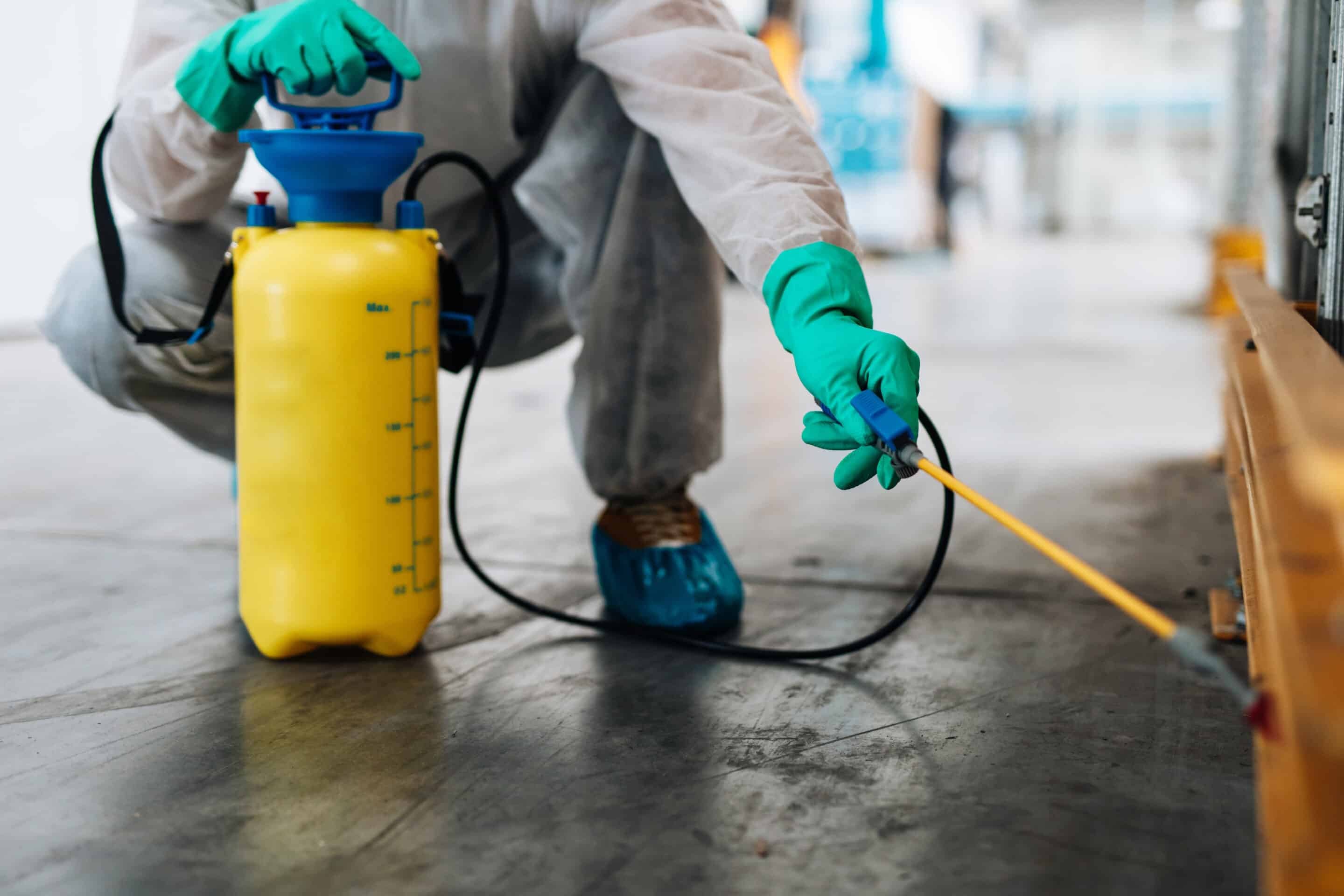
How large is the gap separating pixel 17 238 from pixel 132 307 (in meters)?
3.85

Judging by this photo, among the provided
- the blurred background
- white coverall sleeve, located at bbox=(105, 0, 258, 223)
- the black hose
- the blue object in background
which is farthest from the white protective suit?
the blue object in background

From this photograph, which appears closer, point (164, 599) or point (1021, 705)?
point (1021, 705)

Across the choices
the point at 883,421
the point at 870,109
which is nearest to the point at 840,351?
the point at 883,421

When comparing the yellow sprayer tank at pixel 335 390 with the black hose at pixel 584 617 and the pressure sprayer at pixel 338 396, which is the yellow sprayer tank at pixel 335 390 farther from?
the black hose at pixel 584 617

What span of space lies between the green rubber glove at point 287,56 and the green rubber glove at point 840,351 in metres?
0.41

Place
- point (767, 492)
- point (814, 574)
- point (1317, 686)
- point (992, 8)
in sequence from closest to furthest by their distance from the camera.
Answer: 1. point (1317, 686)
2. point (814, 574)
3. point (767, 492)
4. point (992, 8)

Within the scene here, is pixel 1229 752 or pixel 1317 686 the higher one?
pixel 1317 686

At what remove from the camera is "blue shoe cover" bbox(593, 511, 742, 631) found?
4.44 feet

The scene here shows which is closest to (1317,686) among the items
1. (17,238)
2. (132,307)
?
(132,307)

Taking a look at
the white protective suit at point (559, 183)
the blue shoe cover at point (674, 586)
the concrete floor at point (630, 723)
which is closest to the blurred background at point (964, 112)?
the concrete floor at point (630, 723)

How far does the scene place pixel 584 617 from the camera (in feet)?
4.63

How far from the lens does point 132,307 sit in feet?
4.57

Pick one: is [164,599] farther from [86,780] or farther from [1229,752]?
[1229,752]

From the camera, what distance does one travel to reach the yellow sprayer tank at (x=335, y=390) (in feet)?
3.67
